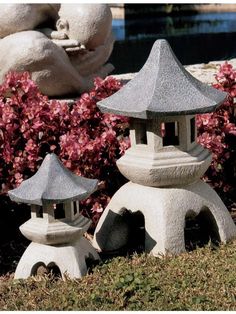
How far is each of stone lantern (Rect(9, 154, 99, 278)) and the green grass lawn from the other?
9cm

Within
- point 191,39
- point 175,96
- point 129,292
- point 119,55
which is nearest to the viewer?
point 129,292

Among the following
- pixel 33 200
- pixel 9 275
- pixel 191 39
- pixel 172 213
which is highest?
pixel 33 200

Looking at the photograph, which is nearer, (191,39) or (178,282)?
(178,282)

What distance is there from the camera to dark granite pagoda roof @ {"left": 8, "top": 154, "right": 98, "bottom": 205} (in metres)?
3.37

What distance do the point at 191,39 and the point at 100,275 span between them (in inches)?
422

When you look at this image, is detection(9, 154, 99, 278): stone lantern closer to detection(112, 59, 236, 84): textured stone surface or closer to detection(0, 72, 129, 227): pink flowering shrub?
detection(0, 72, 129, 227): pink flowering shrub

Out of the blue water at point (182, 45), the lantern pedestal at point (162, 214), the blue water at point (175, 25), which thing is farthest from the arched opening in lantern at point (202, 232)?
the blue water at point (175, 25)

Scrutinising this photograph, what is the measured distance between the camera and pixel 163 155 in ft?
12.1

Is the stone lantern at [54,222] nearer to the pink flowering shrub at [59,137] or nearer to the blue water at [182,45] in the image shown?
the pink flowering shrub at [59,137]

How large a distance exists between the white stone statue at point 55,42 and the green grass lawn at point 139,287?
1.96 m

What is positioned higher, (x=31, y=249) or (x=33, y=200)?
Result: (x=33, y=200)

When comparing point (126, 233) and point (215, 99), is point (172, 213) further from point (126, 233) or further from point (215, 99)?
point (215, 99)

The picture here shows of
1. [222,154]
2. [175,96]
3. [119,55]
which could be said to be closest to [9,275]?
[175,96]

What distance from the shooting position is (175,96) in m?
3.61
